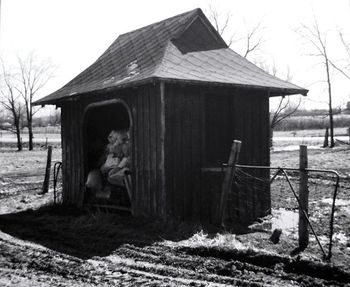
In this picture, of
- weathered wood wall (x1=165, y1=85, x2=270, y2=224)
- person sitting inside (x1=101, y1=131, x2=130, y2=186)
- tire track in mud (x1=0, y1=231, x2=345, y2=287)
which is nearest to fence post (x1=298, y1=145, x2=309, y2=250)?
tire track in mud (x1=0, y1=231, x2=345, y2=287)

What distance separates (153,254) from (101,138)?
242 inches

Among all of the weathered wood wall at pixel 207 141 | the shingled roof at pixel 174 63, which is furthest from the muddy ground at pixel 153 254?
the shingled roof at pixel 174 63

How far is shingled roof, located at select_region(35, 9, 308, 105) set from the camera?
8.52m

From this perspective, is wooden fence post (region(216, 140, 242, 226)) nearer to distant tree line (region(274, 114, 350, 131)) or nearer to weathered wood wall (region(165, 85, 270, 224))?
weathered wood wall (region(165, 85, 270, 224))

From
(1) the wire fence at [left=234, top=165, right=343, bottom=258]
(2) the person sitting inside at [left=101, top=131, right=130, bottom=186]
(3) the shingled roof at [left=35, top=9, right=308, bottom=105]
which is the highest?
(3) the shingled roof at [left=35, top=9, right=308, bottom=105]

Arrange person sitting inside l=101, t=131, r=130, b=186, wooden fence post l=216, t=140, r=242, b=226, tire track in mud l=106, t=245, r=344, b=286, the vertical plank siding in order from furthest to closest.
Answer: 1. person sitting inside l=101, t=131, r=130, b=186
2. the vertical plank siding
3. wooden fence post l=216, t=140, r=242, b=226
4. tire track in mud l=106, t=245, r=344, b=286

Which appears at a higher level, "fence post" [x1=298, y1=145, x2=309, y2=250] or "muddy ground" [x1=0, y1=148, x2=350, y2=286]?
"fence post" [x1=298, y1=145, x2=309, y2=250]

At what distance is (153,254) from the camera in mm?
6387

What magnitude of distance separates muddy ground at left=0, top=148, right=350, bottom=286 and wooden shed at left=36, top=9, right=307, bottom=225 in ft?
3.40

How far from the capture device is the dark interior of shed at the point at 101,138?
10.8 m

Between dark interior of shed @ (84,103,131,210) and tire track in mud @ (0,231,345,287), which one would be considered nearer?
tire track in mud @ (0,231,345,287)

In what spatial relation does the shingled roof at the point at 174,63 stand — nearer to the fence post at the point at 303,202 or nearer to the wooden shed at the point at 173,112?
the wooden shed at the point at 173,112

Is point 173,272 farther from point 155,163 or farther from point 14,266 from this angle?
point 155,163

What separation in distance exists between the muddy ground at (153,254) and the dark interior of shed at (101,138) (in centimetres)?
108
